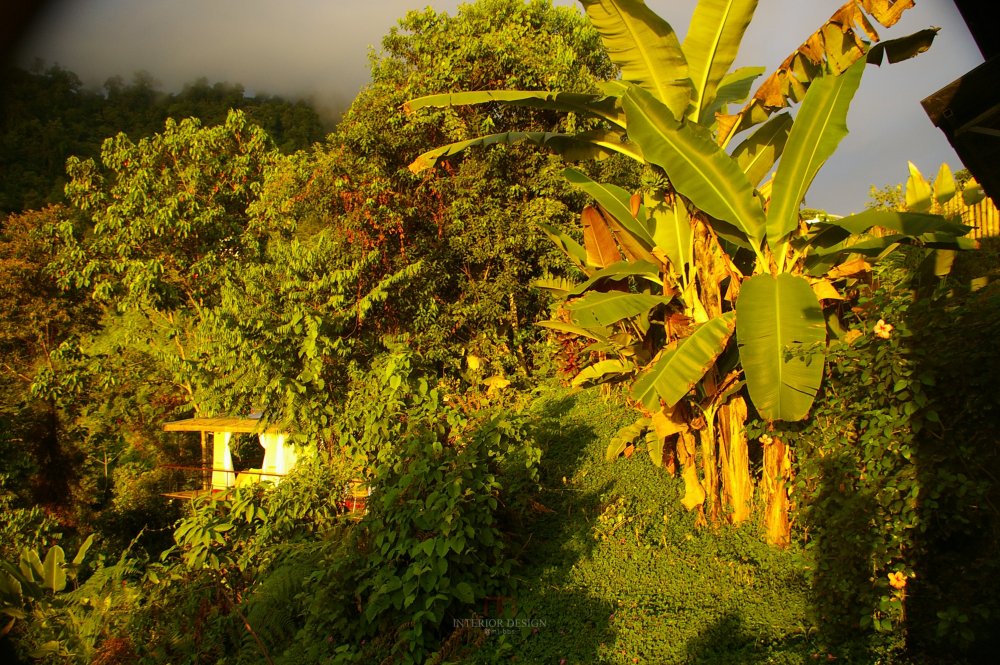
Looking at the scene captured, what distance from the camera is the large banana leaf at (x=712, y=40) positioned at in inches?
169

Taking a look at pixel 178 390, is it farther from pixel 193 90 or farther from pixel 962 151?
pixel 962 151

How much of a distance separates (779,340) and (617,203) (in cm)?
189

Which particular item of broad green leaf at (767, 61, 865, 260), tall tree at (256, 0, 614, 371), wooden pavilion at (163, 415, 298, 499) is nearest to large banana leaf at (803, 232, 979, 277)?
broad green leaf at (767, 61, 865, 260)

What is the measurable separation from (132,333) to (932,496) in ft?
58.3

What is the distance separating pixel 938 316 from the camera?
284 centimetres

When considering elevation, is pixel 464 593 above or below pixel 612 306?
below

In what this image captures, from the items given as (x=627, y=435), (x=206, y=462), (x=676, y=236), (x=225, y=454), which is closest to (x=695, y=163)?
(x=676, y=236)

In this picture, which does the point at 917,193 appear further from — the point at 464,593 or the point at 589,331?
the point at 464,593

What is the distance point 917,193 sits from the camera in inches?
179

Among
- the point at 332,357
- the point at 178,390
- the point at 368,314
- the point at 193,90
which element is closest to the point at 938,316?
the point at 332,357

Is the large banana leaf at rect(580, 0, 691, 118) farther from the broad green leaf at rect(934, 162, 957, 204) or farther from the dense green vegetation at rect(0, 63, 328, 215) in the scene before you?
the dense green vegetation at rect(0, 63, 328, 215)

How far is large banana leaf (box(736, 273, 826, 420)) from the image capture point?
3.68m

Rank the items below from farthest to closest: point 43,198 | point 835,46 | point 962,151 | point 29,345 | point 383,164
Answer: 1. point 43,198
2. point 29,345
3. point 383,164
4. point 835,46
5. point 962,151

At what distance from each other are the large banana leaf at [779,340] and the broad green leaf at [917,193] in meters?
1.36
